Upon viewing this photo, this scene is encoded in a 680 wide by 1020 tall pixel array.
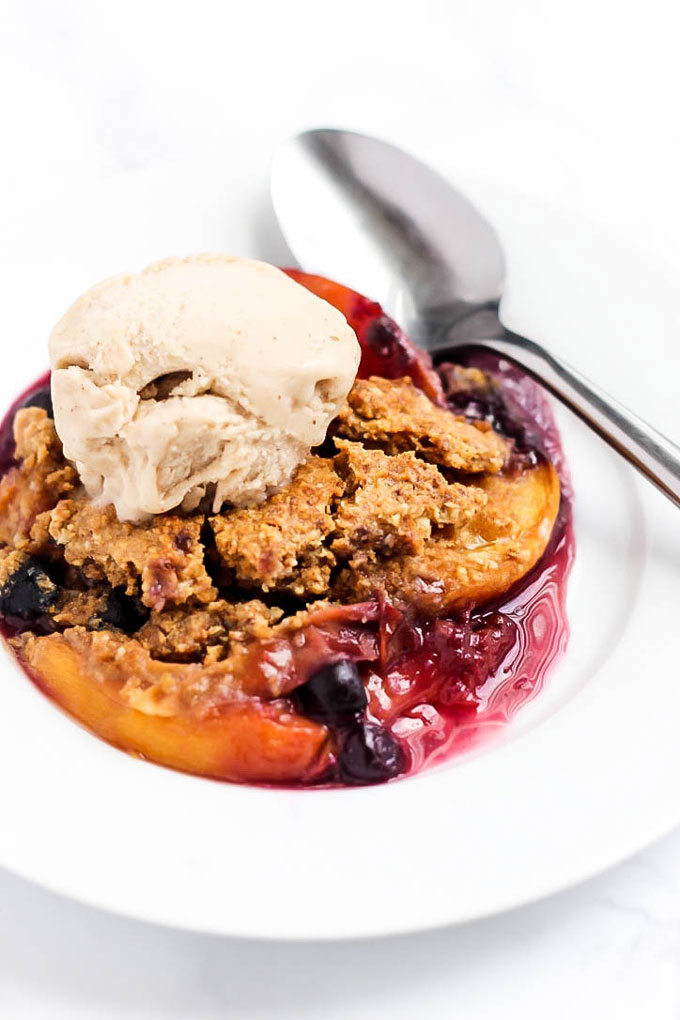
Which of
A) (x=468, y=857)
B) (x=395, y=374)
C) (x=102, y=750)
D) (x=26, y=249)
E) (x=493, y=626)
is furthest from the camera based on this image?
(x=26, y=249)

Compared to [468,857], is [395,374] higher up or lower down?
higher up

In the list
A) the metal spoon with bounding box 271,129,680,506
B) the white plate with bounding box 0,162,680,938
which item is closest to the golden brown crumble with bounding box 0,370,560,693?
the white plate with bounding box 0,162,680,938

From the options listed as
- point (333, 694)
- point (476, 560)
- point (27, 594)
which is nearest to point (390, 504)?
point (476, 560)

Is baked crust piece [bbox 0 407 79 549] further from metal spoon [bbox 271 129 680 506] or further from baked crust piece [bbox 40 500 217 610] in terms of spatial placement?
metal spoon [bbox 271 129 680 506]

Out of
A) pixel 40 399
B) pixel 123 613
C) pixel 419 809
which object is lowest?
pixel 419 809

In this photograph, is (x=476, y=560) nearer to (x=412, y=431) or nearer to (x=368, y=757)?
(x=412, y=431)

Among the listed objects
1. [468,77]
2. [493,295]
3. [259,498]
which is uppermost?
[468,77]

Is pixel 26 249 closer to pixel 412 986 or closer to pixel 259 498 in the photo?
pixel 259 498

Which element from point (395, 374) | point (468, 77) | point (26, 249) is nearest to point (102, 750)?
point (395, 374)
